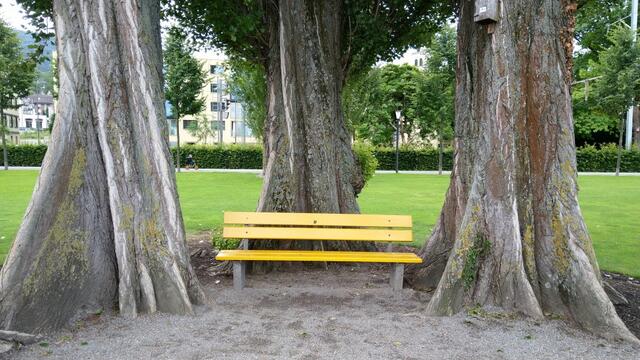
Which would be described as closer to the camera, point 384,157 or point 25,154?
point 25,154

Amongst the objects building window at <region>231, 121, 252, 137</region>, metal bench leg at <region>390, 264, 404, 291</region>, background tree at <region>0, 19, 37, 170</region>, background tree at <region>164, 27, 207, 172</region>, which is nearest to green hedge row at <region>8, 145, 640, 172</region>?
background tree at <region>164, 27, 207, 172</region>

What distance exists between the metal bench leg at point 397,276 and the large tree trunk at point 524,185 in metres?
0.93

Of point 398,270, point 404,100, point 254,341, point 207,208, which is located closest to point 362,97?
point 207,208

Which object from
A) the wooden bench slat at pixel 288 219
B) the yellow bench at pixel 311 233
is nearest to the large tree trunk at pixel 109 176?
the yellow bench at pixel 311 233

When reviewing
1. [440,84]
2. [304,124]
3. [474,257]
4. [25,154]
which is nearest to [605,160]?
[440,84]

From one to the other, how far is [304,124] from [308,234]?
1.58m

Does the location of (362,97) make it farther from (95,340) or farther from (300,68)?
(95,340)

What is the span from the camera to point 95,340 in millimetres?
4219

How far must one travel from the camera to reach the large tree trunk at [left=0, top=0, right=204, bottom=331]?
4.64 m

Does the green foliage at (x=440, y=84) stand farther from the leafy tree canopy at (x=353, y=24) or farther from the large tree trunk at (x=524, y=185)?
the large tree trunk at (x=524, y=185)

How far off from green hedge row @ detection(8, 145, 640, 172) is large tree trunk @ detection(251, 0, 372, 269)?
81.0ft

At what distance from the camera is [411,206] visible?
13859 millimetres

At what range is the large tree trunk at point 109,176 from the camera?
15.2 feet

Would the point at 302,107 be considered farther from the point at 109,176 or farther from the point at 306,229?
the point at 109,176
